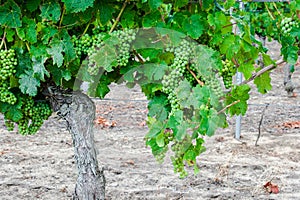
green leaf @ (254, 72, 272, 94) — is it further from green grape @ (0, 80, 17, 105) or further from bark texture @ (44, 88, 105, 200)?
green grape @ (0, 80, 17, 105)

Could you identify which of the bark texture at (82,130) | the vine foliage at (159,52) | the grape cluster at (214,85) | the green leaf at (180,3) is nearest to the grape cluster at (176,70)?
the vine foliage at (159,52)

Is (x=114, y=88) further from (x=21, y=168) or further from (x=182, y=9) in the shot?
(x=182, y=9)

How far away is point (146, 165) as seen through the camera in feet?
16.5

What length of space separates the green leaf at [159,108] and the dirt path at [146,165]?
1.94 metres

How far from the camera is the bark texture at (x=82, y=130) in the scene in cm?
278

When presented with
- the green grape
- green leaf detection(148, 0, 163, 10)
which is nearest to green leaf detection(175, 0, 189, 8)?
green leaf detection(148, 0, 163, 10)

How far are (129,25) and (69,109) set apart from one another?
Result: 0.67 m

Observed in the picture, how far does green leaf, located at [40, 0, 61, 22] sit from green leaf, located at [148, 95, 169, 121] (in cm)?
57

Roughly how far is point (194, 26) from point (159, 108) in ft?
1.29

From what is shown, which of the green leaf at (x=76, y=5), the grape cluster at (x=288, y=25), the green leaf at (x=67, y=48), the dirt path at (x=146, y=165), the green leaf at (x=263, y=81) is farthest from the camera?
the dirt path at (x=146, y=165)

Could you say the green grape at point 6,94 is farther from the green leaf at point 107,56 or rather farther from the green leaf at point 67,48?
the green leaf at point 107,56

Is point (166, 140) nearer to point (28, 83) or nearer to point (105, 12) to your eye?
point (105, 12)

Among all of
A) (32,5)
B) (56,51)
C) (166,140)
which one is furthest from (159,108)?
(32,5)

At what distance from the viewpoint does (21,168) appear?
4977 millimetres
